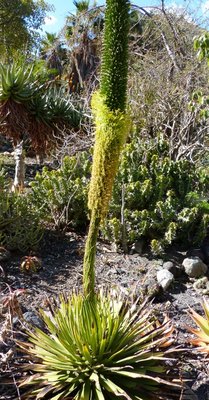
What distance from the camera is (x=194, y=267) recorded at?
608cm

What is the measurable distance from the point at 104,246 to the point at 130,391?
3.41 m

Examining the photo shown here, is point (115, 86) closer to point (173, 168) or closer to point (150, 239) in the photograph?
point (150, 239)

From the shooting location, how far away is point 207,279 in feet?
19.7

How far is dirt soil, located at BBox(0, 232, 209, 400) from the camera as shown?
4223 millimetres

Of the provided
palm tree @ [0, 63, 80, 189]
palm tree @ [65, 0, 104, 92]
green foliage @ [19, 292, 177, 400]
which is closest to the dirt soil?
green foliage @ [19, 292, 177, 400]

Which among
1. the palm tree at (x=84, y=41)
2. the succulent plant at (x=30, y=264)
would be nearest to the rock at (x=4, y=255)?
the succulent plant at (x=30, y=264)

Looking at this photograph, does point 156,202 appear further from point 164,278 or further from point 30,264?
point 30,264

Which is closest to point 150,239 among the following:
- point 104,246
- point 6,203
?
point 104,246

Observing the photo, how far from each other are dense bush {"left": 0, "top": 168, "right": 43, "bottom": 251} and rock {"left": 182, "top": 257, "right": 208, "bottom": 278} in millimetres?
1871

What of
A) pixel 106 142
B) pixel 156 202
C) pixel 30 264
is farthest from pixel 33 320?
pixel 156 202

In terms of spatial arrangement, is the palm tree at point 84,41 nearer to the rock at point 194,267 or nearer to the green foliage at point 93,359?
the rock at point 194,267

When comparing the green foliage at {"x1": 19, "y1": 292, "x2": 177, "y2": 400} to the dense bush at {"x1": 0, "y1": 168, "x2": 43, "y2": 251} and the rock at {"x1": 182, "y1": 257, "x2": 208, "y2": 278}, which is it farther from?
the dense bush at {"x1": 0, "y1": 168, "x2": 43, "y2": 251}

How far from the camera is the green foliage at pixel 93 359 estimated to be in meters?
3.23

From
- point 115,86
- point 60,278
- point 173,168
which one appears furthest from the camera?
point 173,168
